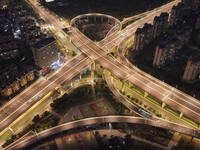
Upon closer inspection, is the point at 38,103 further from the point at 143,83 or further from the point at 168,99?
the point at 168,99

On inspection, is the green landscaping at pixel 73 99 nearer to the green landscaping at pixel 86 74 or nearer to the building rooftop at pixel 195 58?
the green landscaping at pixel 86 74

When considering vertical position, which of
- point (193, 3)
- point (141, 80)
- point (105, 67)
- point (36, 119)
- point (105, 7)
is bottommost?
point (36, 119)

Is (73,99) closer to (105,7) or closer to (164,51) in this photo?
(164,51)

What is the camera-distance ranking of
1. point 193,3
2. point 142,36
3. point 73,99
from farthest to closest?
1. point 193,3
2. point 142,36
3. point 73,99

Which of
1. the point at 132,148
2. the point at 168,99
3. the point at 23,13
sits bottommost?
the point at 132,148

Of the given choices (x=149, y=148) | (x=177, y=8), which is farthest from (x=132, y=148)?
(x=177, y=8)

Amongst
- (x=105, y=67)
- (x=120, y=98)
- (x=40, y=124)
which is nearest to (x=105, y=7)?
(x=105, y=67)

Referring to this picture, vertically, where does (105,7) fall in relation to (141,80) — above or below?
above
